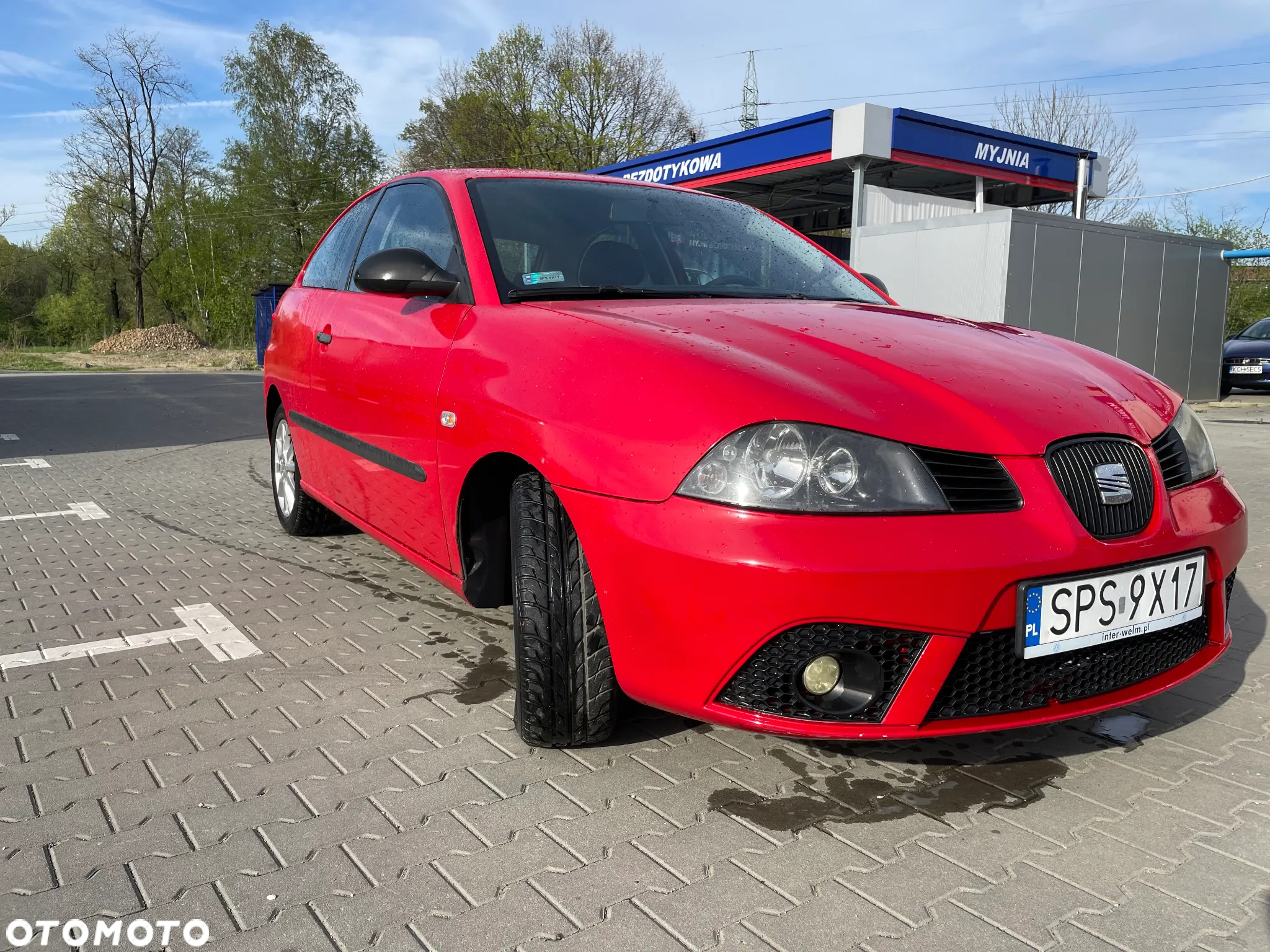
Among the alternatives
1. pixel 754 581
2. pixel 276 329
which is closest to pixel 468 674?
pixel 754 581

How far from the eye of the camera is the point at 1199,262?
14.9 metres

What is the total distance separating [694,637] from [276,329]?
3.39 meters

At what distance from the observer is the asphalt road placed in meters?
9.14

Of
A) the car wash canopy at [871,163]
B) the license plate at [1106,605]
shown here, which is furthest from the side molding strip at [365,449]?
the car wash canopy at [871,163]

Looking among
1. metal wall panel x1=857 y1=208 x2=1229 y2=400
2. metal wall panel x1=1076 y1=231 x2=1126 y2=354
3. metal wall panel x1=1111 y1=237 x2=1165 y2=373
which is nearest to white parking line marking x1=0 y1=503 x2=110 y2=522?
metal wall panel x1=857 y1=208 x2=1229 y2=400

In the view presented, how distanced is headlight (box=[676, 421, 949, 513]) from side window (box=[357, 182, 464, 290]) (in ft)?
4.29

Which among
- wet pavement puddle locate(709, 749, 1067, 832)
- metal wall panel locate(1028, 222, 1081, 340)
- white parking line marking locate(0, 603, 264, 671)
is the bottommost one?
white parking line marking locate(0, 603, 264, 671)

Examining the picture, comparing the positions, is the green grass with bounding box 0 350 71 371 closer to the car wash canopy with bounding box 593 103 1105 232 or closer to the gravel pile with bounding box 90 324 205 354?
the gravel pile with bounding box 90 324 205 354

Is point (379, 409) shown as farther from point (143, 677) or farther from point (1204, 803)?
point (1204, 803)

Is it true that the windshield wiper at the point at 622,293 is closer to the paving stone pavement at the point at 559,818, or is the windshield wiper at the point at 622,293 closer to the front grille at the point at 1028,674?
the paving stone pavement at the point at 559,818

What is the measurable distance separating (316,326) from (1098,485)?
303 centimetres

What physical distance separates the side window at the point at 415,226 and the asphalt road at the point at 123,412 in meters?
5.73

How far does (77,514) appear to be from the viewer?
550cm

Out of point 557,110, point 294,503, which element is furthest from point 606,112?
point 294,503
